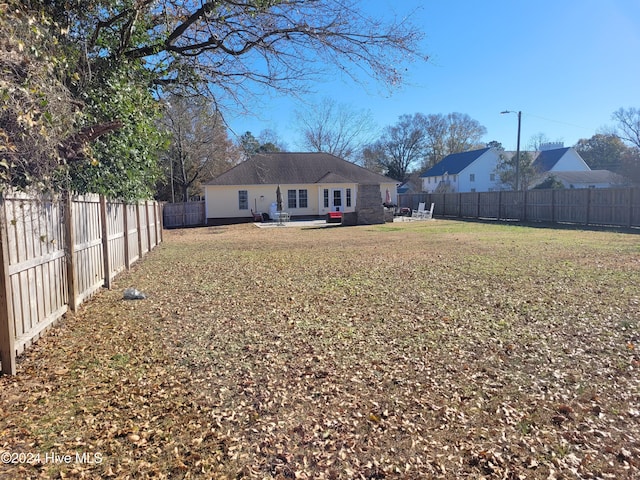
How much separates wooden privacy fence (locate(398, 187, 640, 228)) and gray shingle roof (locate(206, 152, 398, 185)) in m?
7.08

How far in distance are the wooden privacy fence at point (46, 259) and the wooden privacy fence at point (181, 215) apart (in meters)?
19.9

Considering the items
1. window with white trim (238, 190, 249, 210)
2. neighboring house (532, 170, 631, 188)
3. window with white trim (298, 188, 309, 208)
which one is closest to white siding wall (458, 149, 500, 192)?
neighboring house (532, 170, 631, 188)

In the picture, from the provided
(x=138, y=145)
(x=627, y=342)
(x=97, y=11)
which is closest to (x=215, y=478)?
(x=627, y=342)

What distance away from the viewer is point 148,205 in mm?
13680

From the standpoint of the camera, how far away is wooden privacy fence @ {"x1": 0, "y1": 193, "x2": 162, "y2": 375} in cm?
381

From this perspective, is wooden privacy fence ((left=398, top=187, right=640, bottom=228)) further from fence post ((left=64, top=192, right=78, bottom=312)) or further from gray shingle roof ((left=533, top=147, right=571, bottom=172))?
gray shingle roof ((left=533, top=147, right=571, bottom=172))

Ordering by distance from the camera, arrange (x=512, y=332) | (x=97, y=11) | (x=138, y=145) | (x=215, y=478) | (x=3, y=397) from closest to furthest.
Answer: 1. (x=215, y=478)
2. (x=3, y=397)
3. (x=512, y=332)
4. (x=97, y=11)
5. (x=138, y=145)

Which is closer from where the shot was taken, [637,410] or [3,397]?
[637,410]

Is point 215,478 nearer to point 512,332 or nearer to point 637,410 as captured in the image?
point 637,410

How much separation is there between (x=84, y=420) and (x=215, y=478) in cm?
128

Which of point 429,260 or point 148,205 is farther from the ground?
point 148,205

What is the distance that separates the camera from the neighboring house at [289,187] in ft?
95.1

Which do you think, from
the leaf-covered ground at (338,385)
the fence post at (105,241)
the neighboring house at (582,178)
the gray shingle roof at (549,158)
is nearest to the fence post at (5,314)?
the leaf-covered ground at (338,385)

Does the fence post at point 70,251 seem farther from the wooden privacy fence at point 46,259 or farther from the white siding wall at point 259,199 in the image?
the white siding wall at point 259,199
